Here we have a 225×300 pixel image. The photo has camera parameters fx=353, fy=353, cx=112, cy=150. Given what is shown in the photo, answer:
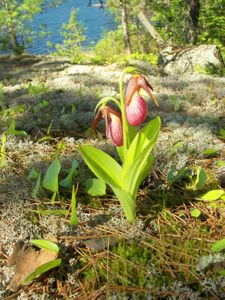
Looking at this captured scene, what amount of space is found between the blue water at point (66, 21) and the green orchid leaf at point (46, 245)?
37.8 metres

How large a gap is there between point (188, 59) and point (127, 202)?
286 inches

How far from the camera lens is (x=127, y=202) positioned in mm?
1969

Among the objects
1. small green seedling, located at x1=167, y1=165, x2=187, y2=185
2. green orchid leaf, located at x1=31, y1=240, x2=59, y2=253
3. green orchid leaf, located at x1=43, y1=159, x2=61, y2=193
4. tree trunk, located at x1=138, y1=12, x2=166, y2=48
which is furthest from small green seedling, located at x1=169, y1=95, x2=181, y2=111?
tree trunk, located at x1=138, y1=12, x2=166, y2=48

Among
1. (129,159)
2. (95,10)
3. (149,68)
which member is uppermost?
(129,159)

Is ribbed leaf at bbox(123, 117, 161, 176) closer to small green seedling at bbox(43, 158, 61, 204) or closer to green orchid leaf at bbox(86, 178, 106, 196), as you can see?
green orchid leaf at bbox(86, 178, 106, 196)

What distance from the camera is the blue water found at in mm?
40119

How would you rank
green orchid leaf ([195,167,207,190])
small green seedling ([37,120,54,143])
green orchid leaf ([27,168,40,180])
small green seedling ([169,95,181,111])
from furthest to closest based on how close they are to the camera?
1. small green seedling ([169,95,181,111])
2. small green seedling ([37,120,54,143])
3. green orchid leaf ([27,168,40,180])
4. green orchid leaf ([195,167,207,190])

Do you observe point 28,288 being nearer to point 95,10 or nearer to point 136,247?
point 136,247

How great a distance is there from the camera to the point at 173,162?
108 inches

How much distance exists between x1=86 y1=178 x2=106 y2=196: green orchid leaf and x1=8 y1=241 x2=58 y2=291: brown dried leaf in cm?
54

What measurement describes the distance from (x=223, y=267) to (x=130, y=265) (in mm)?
445

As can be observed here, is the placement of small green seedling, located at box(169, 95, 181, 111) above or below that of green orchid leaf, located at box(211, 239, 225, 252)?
below

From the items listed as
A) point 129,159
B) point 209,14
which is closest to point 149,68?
point 209,14

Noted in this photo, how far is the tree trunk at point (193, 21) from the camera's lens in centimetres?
1084
